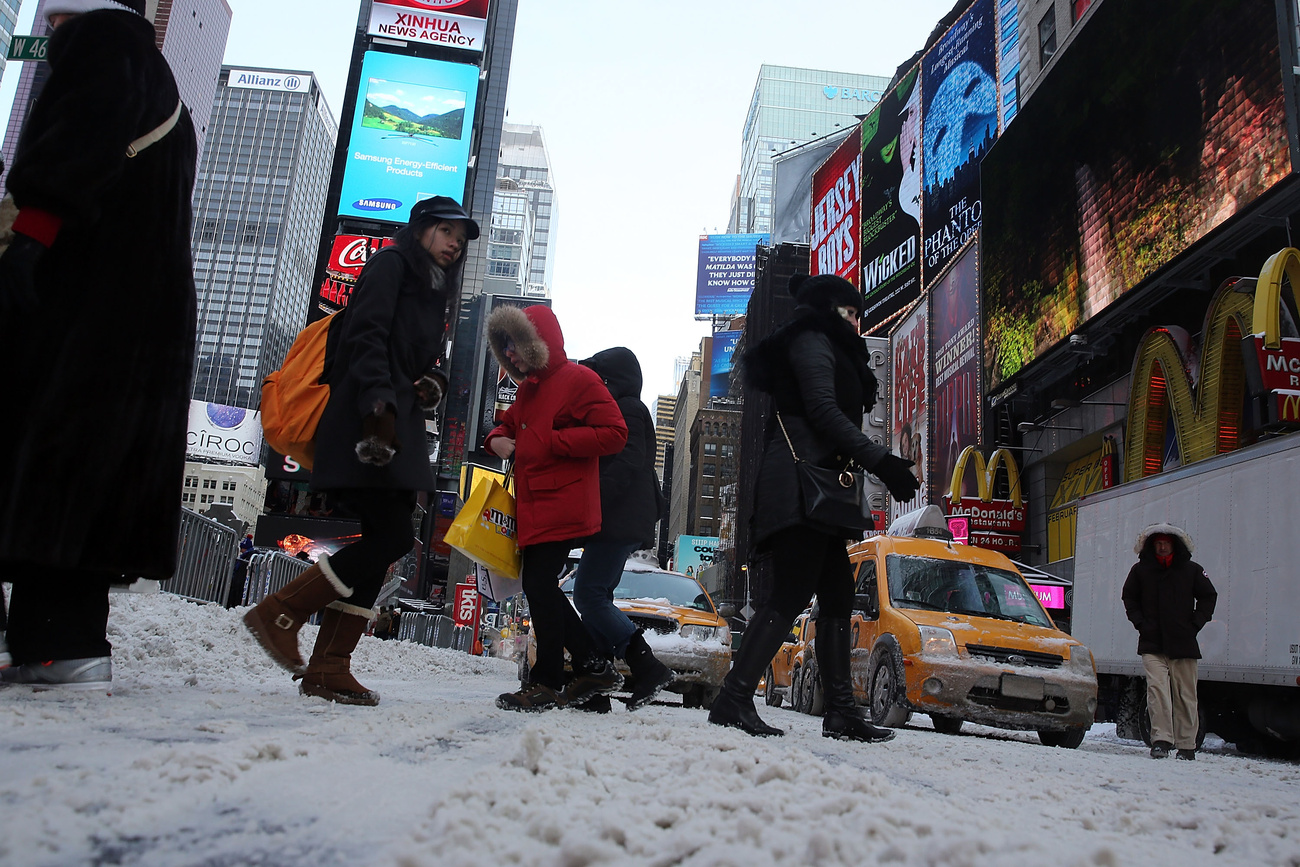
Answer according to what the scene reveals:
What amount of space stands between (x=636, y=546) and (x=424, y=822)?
3.10 metres

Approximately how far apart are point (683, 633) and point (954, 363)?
1982 cm

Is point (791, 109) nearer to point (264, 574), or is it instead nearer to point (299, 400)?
point (264, 574)

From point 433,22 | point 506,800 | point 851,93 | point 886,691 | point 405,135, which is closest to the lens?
point 506,800

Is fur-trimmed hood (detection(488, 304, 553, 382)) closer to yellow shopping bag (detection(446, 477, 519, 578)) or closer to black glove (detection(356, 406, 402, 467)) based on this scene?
yellow shopping bag (detection(446, 477, 519, 578))

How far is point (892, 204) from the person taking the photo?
34219 millimetres

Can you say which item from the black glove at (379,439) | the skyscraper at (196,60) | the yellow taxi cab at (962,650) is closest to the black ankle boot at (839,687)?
the black glove at (379,439)

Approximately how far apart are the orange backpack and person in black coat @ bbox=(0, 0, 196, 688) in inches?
17.9

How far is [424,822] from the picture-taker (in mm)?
1492

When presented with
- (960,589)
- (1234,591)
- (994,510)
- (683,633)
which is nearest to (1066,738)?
(960,589)

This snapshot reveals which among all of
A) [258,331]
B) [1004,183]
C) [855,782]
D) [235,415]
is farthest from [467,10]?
[258,331]

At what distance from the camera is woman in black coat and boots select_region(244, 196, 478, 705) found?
3.41 m

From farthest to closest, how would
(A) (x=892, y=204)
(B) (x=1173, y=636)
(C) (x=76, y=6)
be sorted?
(A) (x=892, y=204) < (B) (x=1173, y=636) < (C) (x=76, y=6)

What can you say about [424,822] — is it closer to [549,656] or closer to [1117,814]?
[1117,814]

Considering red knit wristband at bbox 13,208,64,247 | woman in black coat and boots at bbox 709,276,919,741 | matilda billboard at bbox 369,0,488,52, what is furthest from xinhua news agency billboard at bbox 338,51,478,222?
red knit wristband at bbox 13,208,64,247
